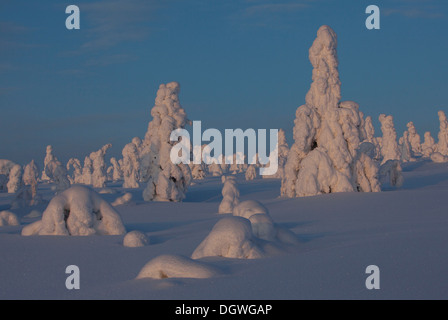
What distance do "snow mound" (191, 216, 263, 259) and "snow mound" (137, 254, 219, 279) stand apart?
4.60 ft

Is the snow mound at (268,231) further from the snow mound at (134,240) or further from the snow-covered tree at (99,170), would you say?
the snow-covered tree at (99,170)

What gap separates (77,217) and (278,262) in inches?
248

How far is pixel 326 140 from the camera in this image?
69.0 ft

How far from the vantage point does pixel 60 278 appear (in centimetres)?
777

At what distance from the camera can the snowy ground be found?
573 centimetres

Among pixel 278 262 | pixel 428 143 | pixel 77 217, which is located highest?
pixel 428 143

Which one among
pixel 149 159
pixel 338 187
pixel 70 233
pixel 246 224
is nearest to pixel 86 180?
pixel 149 159

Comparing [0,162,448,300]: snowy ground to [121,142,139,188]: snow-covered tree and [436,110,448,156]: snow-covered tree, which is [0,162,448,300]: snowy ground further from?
[436,110,448,156]: snow-covered tree

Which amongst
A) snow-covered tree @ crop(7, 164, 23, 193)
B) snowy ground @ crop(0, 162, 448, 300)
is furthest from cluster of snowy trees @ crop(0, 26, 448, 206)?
snow-covered tree @ crop(7, 164, 23, 193)

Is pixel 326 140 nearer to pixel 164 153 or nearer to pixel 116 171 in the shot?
pixel 164 153

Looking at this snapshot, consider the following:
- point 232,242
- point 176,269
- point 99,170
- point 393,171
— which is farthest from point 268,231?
point 99,170

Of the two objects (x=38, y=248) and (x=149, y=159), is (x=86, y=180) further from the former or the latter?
(x=38, y=248)

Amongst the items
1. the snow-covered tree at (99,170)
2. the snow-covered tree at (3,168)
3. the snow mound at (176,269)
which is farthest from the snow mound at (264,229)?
the snow-covered tree at (99,170)
